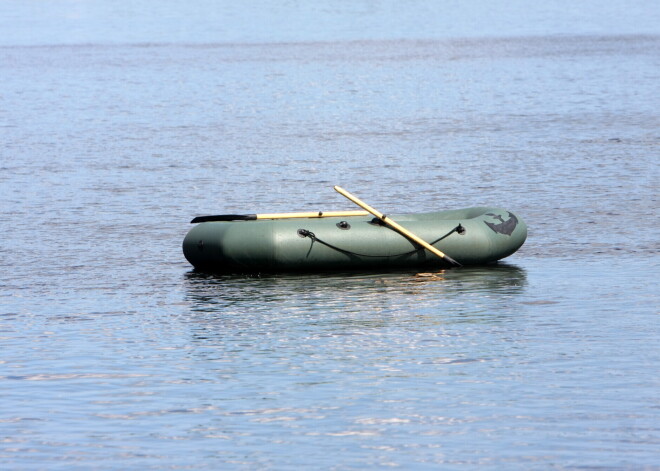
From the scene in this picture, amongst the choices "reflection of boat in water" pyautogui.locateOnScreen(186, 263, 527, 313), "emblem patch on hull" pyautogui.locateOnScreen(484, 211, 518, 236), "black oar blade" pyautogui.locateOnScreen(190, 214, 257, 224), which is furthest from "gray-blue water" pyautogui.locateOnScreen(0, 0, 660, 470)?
"black oar blade" pyautogui.locateOnScreen(190, 214, 257, 224)

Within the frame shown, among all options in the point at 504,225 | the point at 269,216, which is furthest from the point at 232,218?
the point at 504,225

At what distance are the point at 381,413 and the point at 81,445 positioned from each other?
233 cm

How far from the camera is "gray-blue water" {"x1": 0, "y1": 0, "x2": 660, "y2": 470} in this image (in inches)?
402

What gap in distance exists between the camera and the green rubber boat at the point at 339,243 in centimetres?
1620

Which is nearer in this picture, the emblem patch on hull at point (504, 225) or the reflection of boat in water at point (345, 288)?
the reflection of boat in water at point (345, 288)

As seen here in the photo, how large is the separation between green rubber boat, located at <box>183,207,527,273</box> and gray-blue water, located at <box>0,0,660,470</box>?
23 centimetres

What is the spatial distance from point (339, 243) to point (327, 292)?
2.81 feet

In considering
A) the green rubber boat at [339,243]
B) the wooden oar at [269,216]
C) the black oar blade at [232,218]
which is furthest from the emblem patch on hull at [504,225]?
the black oar blade at [232,218]

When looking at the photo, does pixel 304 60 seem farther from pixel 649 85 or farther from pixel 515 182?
pixel 515 182

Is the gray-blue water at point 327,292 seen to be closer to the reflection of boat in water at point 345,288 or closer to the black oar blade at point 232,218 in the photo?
the reflection of boat in water at point 345,288

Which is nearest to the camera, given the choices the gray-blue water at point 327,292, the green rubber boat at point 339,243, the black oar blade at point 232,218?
the gray-blue water at point 327,292

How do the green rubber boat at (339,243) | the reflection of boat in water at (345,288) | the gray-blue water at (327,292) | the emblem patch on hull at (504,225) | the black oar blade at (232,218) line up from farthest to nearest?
1. the emblem patch on hull at (504,225)
2. the black oar blade at (232,218)
3. the green rubber boat at (339,243)
4. the reflection of boat in water at (345,288)
5. the gray-blue water at (327,292)

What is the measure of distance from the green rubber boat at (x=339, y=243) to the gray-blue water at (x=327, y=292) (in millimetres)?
230

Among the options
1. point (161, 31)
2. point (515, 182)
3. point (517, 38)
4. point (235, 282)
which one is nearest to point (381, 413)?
point (235, 282)
